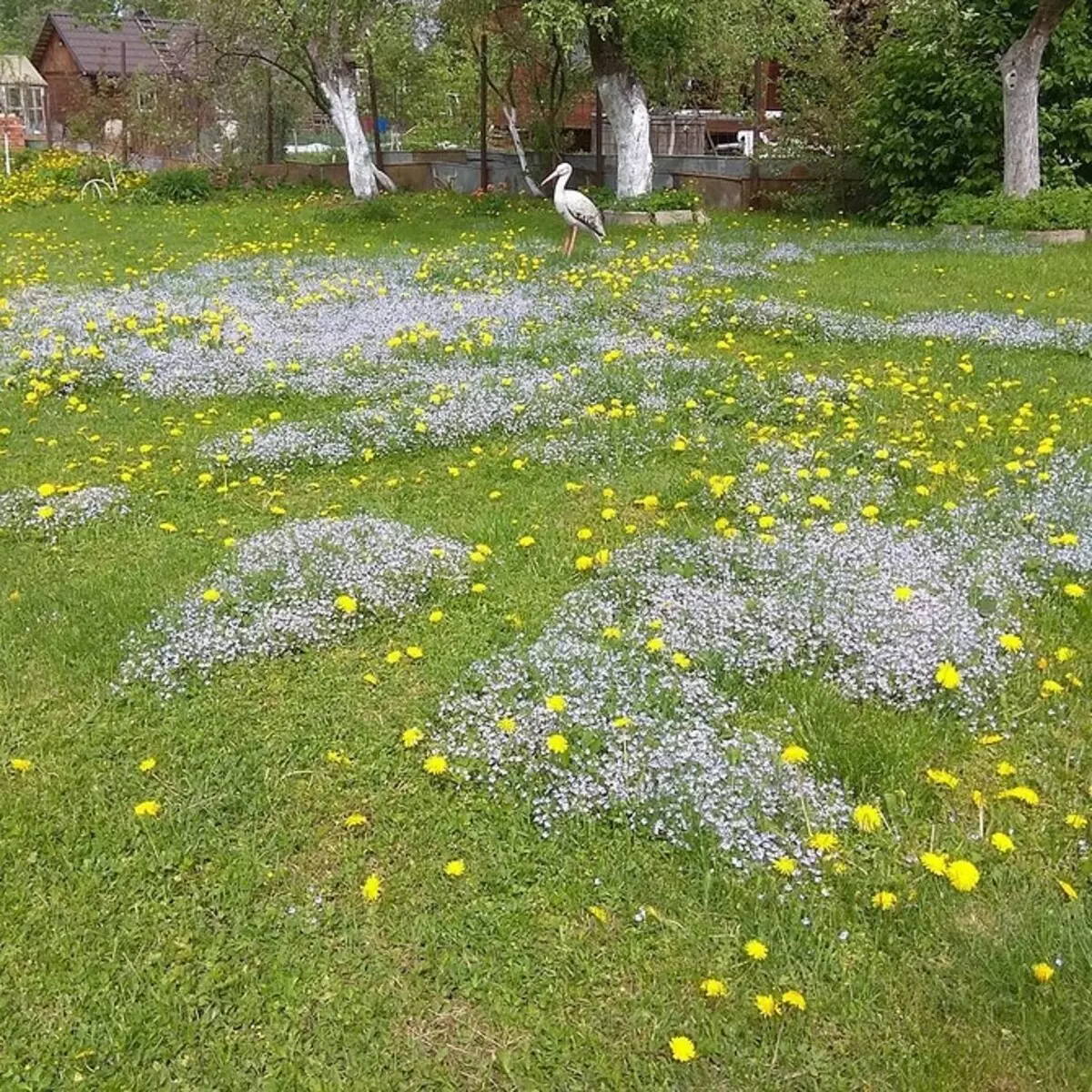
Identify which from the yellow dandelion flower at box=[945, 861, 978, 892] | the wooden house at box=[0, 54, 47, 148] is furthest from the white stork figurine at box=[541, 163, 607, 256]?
the wooden house at box=[0, 54, 47, 148]

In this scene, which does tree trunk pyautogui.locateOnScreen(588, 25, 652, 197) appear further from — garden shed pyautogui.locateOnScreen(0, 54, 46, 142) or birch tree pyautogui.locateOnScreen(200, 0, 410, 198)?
garden shed pyautogui.locateOnScreen(0, 54, 46, 142)

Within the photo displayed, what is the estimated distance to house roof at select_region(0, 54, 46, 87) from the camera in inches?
1620

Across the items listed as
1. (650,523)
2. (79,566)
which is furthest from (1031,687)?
(79,566)

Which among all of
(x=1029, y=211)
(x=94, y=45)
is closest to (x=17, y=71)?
(x=94, y=45)

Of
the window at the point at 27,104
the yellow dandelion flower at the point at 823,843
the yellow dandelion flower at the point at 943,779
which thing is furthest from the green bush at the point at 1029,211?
the window at the point at 27,104

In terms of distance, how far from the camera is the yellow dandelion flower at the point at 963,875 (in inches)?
100

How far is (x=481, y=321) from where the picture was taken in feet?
28.2

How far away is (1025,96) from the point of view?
13688 millimetres

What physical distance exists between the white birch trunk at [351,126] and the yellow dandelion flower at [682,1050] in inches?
799

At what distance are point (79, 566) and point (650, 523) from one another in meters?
Result: 2.62

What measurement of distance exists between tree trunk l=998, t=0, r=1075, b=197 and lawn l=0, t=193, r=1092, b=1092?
28.8 ft

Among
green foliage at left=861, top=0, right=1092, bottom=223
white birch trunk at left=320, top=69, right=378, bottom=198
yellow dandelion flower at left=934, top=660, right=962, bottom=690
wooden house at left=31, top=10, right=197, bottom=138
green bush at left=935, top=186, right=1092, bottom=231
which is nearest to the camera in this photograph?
yellow dandelion flower at left=934, top=660, right=962, bottom=690

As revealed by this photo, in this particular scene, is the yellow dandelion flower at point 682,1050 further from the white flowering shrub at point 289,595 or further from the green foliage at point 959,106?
the green foliage at point 959,106

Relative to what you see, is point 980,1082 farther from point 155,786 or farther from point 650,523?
point 650,523
